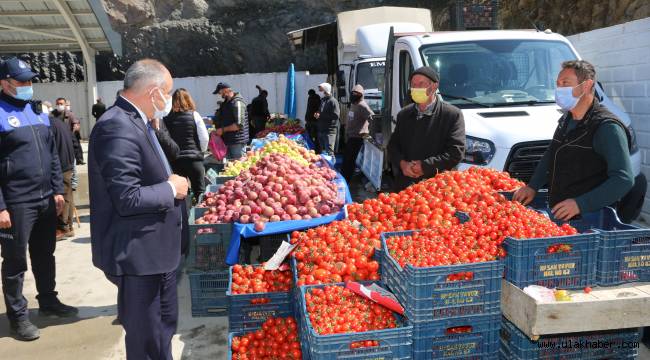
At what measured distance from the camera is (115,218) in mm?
3088

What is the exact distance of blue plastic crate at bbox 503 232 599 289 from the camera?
3186 mm

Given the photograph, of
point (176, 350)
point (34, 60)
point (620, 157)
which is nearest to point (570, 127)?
point (620, 157)

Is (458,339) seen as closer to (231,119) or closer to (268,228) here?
(268,228)

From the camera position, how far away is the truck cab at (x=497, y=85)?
19.0 feet

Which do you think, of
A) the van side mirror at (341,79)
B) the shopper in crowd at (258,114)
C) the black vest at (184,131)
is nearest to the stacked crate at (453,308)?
the black vest at (184,131)

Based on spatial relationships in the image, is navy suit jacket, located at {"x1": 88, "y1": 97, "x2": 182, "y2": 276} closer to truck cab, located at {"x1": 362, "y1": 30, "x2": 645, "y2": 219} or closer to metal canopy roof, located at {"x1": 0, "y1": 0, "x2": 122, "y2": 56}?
truck cab, located at {"x1": 362, "y1": 30, "x2": 645, "y2": 219}

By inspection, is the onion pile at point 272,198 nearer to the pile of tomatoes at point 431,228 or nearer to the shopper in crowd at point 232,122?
Answer: the pile of tomatoes at point 431,228

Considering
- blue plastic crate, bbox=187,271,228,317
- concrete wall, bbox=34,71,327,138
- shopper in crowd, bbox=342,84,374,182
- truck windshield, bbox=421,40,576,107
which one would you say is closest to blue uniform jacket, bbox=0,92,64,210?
blue plastic crate, bbox=187,271,228,317

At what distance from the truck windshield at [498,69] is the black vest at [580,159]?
2.66 meters

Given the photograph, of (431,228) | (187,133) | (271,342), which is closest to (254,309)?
(271,342)

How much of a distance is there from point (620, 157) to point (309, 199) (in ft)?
9.67

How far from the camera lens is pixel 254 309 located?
4.26 metres

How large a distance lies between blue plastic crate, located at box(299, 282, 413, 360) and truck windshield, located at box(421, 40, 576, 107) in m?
4.10

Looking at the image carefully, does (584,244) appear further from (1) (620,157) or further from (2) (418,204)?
(2) (418,204)
